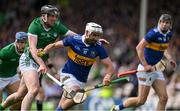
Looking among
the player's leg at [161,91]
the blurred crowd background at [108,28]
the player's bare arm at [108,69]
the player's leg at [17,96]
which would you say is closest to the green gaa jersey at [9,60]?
the player's leg at [17,96]

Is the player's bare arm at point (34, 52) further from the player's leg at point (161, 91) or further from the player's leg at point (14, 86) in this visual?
the player's leg at point (161, 91)

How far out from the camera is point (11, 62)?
52.1 ft

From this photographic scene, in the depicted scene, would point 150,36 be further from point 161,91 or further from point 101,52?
point 101,52

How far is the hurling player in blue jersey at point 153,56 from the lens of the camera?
51.1 feet

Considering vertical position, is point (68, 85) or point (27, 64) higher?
point (27, 64)

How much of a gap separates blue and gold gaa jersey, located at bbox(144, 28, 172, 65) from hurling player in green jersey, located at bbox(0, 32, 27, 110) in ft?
8.14

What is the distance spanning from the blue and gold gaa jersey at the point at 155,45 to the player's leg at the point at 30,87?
8.05ft

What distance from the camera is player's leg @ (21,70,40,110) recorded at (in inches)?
570

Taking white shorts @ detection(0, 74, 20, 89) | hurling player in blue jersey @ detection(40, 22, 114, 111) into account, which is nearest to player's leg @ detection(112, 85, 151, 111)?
hurling player in blue jersey @ detection(40, 22, 114, 111)

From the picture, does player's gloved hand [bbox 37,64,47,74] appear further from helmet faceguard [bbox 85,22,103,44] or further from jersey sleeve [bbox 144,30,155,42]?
jersey sleeve [bbox 144,30,155,42]

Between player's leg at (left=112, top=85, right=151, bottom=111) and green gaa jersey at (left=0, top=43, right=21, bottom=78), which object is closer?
green gaa jersey at (left=0, top=43, right=21, bottom=78)

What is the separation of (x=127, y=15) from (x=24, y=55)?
13.2 meters

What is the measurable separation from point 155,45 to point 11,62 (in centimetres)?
293

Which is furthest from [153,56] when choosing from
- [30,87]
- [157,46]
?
[30,87]
